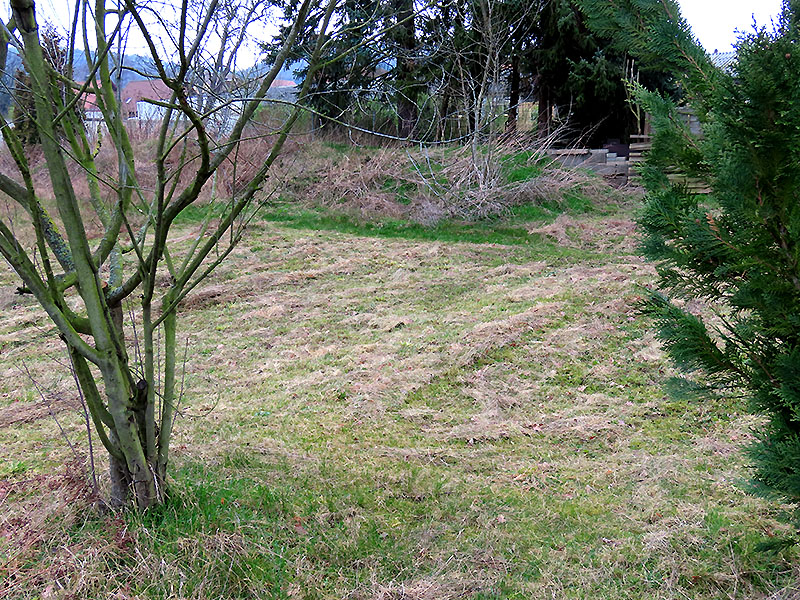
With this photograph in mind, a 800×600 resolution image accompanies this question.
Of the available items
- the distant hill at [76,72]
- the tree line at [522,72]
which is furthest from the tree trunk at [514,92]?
the distant hill at [76,72]

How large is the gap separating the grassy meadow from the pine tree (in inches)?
22.9

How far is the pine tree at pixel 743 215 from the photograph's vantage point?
212cm

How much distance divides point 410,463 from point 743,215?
2.55m

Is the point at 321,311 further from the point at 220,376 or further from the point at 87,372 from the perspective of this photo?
the point at 87,372

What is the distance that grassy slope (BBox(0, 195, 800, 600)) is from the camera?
105 inches

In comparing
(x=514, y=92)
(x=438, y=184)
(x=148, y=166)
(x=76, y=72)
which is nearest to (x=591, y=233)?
(x=438, y=184)

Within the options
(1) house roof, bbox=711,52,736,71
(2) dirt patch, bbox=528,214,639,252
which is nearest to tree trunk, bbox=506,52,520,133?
(2) dirt patch, bbox=528,214,639,252

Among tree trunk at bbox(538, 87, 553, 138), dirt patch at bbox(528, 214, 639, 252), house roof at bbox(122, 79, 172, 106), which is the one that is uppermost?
tree trunk at bbox(538, 87, 553, 138)

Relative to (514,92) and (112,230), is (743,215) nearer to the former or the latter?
(112,230)

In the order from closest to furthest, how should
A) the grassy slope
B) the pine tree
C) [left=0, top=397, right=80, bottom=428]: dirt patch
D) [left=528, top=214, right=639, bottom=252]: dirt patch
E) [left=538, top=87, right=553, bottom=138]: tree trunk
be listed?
the pine tree
the grassy slope
[left=0, top=397, right=80, bottom=428]: dirt patch
[left=528, top=214, right=639, bottom=252]: dirt patch
[left=538, top=87, right=553, bottom=138]: tree trunk

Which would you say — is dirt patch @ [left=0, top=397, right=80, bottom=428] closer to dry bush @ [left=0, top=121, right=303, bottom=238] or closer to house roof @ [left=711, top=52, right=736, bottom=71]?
house roof @ [left=711, top=52, right=736, bottom=71]

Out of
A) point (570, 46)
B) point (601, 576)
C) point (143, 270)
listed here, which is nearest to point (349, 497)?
point (601, 576)

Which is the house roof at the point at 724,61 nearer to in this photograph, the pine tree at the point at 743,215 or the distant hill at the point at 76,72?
the pine tree at the point at 743,215

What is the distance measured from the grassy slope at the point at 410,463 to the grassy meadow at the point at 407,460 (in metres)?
0.01
